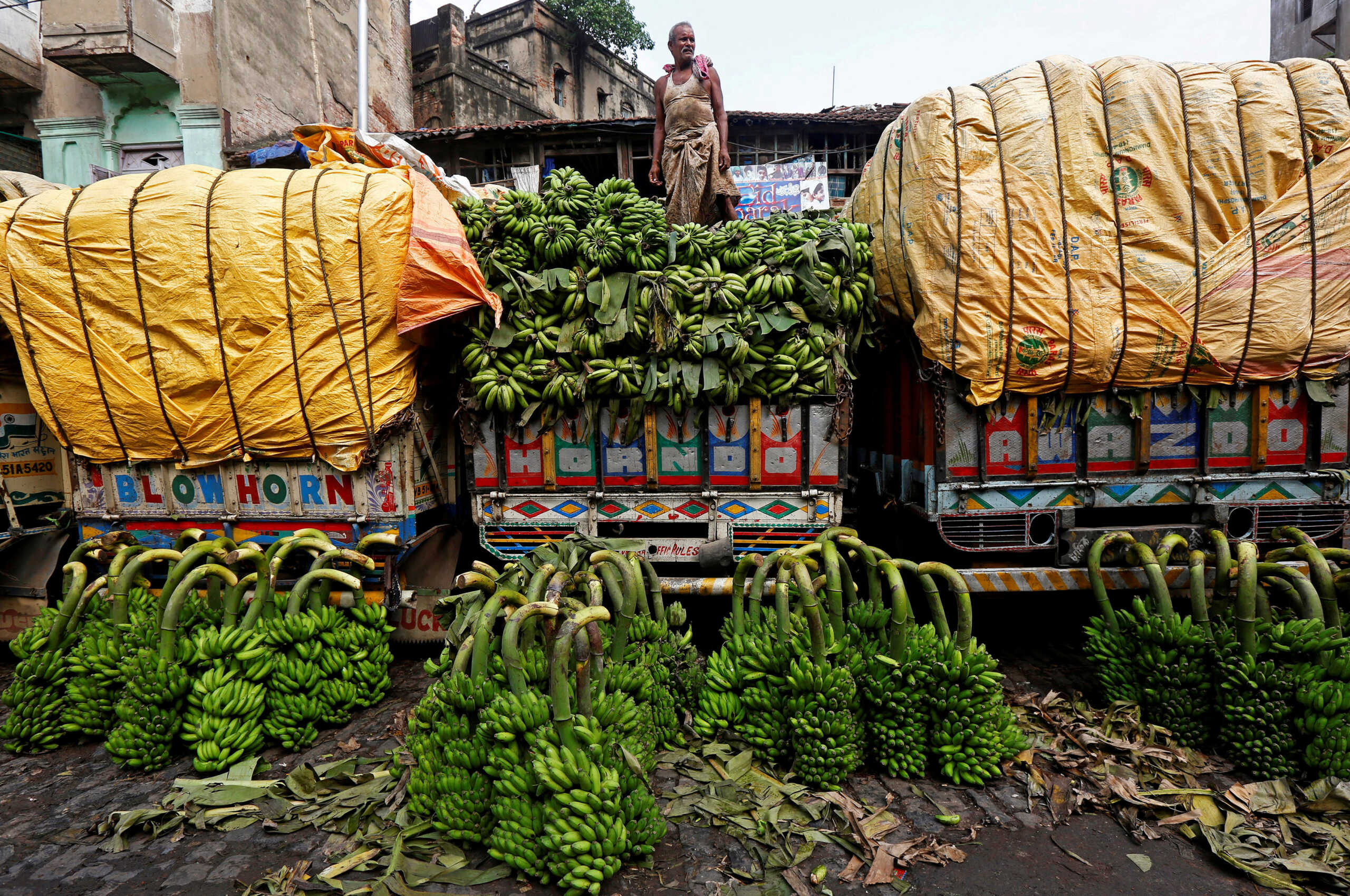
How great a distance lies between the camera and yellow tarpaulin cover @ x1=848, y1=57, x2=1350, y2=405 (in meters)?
3.71

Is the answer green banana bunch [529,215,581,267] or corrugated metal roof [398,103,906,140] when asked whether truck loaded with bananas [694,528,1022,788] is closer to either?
green banana bunch [529,215,581,267]

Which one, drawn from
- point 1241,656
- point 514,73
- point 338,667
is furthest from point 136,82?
point 1241,656

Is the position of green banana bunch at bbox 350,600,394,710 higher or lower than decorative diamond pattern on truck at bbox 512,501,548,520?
lower

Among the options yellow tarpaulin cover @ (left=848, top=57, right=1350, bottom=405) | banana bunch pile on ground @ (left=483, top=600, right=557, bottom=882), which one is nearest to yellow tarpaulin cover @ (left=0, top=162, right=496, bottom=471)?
banana bunch pile on ground @ (left=483, top=600, right=557, bottom=882)

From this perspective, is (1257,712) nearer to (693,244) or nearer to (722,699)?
(722,699)

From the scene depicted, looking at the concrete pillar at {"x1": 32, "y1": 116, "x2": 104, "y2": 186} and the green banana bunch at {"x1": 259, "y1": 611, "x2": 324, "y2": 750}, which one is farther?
the concrete pillar at {"x1": 32, "y1": 116, "x2": 104, "y2": 186}

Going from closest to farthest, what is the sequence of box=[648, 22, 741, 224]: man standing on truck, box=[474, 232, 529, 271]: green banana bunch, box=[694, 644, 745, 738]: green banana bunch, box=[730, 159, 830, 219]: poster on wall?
→ 1. box=[694, 644, 745, 738]: green banana bunch
2. box=[474, 232, 529, 271]: green banana bunch
3. box=[648, 22, 741, 224]: man standing on truck
4. box=[730, 159, 830, 219]: poster on wall

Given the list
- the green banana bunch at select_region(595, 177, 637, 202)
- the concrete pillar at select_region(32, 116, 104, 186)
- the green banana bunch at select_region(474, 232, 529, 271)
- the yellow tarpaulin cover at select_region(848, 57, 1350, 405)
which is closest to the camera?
the yellow tarpaulin cover at select_region(848, 57, 1350, 405)

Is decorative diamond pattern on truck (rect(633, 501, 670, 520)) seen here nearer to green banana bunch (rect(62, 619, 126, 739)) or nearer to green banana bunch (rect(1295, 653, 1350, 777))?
green banana bunch (rect(62, 619, 126, 739))

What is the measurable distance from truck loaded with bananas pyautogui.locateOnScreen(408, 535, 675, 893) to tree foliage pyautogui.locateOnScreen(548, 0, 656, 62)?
888 inches

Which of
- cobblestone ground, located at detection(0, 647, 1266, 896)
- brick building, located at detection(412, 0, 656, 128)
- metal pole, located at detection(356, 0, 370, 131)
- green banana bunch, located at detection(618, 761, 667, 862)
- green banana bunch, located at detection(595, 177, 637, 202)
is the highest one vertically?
brick building, located at detection(412, 0, 656, 128)

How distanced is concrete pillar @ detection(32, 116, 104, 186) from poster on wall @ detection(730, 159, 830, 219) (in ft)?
38.9

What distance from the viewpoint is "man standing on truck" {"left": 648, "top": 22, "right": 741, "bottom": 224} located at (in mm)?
5672

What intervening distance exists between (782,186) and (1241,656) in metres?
10.7
